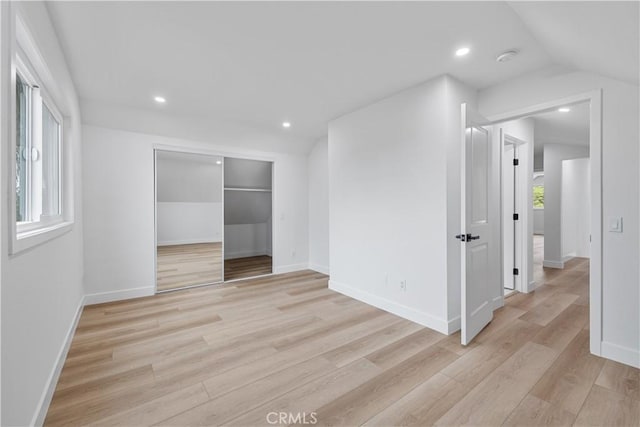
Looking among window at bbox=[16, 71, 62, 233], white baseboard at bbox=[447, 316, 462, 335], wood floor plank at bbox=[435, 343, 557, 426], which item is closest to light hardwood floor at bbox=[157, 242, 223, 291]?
window at bbox=[16, 71, 62, 233]

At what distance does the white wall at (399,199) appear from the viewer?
257 centimetres

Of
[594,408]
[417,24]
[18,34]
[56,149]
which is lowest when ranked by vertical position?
[594,408]

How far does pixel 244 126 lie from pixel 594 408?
178 inches

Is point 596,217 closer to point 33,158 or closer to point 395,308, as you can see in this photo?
point 395,308

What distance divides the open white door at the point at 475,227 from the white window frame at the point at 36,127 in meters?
2.77

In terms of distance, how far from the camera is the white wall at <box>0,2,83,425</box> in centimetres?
106

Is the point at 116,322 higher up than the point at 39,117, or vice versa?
the point at 39,117

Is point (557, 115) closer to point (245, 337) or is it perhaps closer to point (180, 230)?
point (245, 337)

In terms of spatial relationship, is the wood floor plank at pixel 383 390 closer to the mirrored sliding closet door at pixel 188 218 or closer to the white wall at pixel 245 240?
the mirrored sliding closet door at pixel 188 218

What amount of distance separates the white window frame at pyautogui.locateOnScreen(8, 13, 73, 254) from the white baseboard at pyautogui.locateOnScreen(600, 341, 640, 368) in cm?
378

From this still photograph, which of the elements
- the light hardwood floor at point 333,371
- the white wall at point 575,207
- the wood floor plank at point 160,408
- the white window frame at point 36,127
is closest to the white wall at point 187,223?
the light hardwood floor at point 333,371

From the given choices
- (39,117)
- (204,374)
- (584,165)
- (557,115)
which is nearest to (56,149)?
(39,117)

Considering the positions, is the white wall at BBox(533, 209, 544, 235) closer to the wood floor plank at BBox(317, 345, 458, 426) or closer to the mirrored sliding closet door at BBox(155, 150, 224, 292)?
the wood floor plank at BBox(317, 345, 458, 426)

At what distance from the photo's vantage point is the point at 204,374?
192 cm
